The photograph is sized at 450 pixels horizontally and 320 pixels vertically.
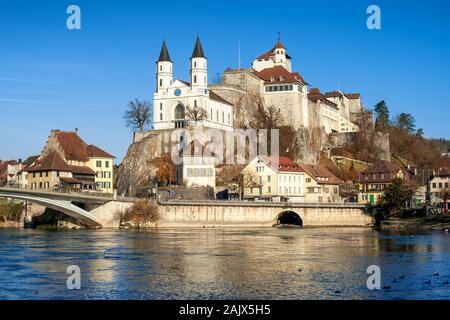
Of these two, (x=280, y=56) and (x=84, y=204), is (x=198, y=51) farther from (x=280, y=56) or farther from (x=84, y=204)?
(x=84, y=204)

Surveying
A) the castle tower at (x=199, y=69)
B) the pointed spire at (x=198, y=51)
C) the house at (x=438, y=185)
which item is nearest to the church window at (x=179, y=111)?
the castle tower at (x=199, y=69)

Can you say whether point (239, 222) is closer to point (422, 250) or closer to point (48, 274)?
point (422, 250)

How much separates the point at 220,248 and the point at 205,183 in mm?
45006

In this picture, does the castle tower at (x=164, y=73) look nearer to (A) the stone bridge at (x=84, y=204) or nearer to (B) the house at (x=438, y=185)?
(A) the stone bridge at (x=84, y=204)

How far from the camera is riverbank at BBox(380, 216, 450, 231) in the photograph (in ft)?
288

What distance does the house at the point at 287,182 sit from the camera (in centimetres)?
10631

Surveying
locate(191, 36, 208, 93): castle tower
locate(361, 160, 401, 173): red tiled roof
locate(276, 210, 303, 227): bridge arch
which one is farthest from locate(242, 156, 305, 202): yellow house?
locate(191, 36, 208, 93): castle tower

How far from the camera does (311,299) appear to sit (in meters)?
34.6

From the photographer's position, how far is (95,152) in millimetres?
101062

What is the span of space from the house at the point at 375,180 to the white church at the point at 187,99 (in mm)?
23212

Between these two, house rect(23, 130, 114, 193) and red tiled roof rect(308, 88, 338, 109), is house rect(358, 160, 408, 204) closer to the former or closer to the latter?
red tiled roof rect(308, 88, 338, 109)

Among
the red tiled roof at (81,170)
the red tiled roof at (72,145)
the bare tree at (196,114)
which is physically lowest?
the red tiled roof at (81,170)

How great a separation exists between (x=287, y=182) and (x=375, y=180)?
14.2 metres
